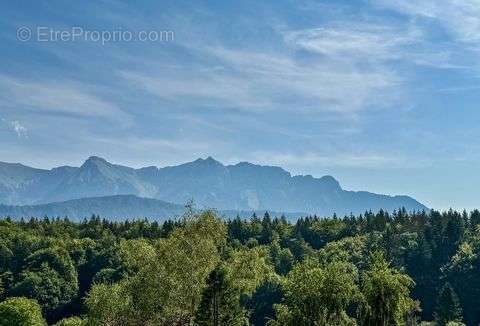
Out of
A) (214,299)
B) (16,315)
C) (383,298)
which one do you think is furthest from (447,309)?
(16,315)

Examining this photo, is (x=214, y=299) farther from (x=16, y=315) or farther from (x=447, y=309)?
(x=447, y=309)

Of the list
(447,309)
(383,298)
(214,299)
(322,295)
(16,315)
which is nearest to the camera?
(383,298)

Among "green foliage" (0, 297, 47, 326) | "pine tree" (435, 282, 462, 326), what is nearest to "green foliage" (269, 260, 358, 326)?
"green foliage" (0, 297, 47, 326)

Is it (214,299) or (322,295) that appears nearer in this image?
(322,295)

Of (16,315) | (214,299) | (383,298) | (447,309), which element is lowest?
(447,309)

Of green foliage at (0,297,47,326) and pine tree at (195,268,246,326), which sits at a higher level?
pine tree at (195,268,246,326)

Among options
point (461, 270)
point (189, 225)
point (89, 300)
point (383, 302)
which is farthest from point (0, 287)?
point (383, 302)

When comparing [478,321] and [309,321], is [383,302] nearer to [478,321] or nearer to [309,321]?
[309,321]

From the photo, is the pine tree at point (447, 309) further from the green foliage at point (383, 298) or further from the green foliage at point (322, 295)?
the green foliage at point (383, 298)

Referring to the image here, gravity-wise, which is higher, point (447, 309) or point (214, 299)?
point (214, 299)

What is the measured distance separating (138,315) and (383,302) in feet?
127

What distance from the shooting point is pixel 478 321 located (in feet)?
573

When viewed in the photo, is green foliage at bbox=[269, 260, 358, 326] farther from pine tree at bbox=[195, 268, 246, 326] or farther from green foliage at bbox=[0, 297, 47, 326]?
green foliage at bbox=[0, 297, 47, 326]

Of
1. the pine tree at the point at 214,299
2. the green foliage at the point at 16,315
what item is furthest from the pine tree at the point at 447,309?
the green foliage at the point at 16,315
